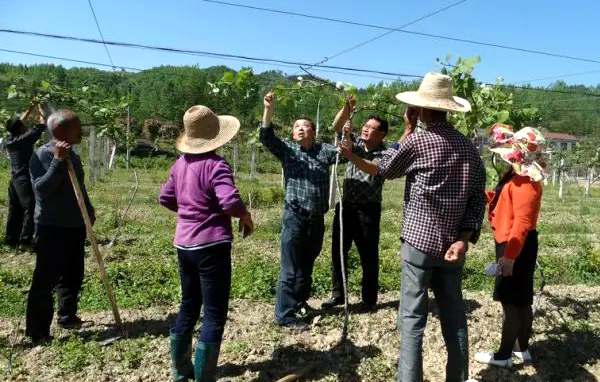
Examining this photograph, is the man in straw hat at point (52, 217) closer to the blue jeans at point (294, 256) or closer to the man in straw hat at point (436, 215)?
the blue jeans at point (294, 256)

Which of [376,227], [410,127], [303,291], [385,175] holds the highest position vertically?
[410,127]

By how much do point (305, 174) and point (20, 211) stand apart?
5.28m

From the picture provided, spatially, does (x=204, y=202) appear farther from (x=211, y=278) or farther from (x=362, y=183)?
(x=362, y=183)

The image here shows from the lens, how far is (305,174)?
426 centimetres

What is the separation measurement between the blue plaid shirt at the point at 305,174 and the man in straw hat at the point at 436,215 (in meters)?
1.05

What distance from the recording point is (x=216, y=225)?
3162 mm

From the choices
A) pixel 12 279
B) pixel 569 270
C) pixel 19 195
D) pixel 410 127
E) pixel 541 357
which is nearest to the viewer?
pixel 410 127

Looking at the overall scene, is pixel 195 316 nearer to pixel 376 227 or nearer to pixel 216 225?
pixel 216 225

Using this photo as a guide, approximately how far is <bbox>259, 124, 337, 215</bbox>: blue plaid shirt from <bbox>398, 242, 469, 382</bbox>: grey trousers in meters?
1.23

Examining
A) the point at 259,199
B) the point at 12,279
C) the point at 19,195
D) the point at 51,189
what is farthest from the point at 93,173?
the point at 51,189

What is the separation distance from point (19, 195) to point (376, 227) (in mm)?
5043

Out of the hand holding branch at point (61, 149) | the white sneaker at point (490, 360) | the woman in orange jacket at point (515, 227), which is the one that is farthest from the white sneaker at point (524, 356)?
the hand holding branch at point (61, 149)

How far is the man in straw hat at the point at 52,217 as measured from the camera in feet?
12.3

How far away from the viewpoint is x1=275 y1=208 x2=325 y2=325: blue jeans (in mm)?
4270
